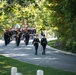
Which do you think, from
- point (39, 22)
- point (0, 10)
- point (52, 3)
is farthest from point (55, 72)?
point (39, 22)

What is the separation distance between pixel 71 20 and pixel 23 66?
204 inches

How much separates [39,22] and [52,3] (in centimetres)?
1934

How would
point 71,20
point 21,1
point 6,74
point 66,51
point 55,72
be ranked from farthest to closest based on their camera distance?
point 66,51, point 21,1, point 55,72, point 6,74, point 71,20

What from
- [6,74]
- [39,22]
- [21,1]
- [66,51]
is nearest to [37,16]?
[39,22]

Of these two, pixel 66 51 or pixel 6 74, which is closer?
pixel 6 74

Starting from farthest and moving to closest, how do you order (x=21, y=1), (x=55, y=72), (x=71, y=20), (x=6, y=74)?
(x=21, y=1) → (x=55, y=72) → (x=6, y=74) → (x=71, y=20)

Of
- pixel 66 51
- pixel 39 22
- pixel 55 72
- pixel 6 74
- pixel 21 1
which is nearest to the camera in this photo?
pixel 6 74

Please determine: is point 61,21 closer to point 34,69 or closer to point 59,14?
point 59,14

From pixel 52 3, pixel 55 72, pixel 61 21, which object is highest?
pixel 52 3

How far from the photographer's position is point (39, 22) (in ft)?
109

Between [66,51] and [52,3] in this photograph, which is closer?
[52,3]

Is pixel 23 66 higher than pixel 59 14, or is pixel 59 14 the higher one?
pixel 59 14

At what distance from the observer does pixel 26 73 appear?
1373 centimetres

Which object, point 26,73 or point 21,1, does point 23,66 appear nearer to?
point 26,73
